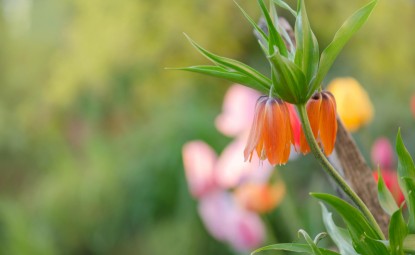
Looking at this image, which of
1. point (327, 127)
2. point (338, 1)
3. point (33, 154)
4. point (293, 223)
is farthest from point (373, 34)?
point (327, 127)

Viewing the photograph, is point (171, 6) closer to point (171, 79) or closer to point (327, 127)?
point (171, 79)

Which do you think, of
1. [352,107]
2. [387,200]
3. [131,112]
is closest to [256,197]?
[352,107]

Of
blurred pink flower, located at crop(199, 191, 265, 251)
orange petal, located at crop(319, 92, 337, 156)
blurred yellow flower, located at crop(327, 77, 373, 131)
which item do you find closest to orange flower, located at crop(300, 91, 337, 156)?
orange petal, located at crop(319, 92, 337, 156)

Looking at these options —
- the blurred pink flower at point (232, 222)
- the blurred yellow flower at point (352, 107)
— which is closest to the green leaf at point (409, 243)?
the blurred yellow flower at point (352, 107)

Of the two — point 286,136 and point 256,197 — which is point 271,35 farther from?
point 256,197

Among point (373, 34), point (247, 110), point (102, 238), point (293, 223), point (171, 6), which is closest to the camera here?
point (247, 110)

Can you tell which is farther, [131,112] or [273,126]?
[131,112]

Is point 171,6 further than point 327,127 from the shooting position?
Yes
